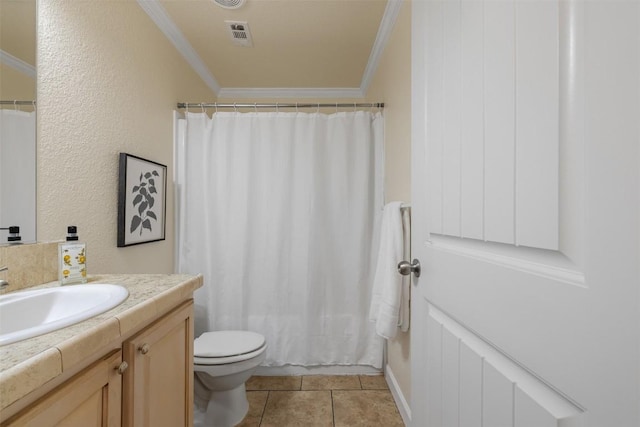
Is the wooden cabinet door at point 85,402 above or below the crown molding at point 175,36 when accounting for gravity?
below

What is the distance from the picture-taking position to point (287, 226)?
2104 millimetres

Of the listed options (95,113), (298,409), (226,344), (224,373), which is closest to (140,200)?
(95,113)

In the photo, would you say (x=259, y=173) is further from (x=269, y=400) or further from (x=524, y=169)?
(x=524, y=169)

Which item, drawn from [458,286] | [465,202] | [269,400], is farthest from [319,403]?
[465,202]

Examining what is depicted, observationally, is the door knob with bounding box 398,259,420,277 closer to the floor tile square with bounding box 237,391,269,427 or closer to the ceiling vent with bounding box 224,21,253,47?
the floor tile square with bounding box 237,391,269,427

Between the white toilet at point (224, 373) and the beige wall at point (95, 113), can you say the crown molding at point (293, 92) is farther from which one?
the white toilet at point (224, 373)

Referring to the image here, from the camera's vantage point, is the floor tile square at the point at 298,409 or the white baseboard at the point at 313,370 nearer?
the floor tile square at the point at 298,409

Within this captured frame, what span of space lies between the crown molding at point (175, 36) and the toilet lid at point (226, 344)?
1977mm

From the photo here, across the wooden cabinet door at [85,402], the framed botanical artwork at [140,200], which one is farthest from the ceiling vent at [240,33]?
the wooden cabinet door at [85,402]

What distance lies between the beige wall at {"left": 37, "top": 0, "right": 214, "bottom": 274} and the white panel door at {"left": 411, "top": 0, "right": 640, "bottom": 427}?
1423mm

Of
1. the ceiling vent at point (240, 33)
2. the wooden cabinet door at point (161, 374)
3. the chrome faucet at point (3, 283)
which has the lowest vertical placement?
the wooden cabinet door at point (161, 374)

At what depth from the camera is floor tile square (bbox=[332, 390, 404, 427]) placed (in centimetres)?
164

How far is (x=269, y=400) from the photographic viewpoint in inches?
72.5

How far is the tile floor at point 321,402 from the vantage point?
1651mm
